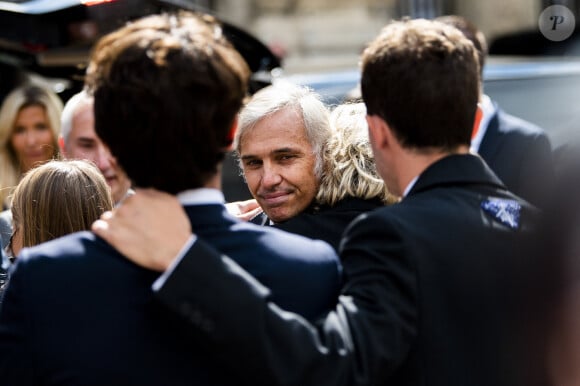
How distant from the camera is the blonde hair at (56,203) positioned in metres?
3.21

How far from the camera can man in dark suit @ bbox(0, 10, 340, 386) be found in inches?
82.4

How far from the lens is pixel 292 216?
3.54 metres

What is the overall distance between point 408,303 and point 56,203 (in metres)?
1.39

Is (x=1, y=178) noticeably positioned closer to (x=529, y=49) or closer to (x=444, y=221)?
(x=444, y=221)

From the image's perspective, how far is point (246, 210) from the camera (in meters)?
3.86

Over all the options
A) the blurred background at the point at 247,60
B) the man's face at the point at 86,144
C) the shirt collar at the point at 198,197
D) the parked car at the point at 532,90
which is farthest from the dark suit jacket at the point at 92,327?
the parked car at the point at 532,90

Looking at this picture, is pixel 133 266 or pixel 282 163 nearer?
pixel 133 266

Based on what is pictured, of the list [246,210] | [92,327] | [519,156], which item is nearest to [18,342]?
[92,327]

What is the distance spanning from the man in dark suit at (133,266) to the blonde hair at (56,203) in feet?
3.45

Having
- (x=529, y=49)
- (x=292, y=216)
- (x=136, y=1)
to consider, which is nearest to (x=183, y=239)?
(x=292, y=216)

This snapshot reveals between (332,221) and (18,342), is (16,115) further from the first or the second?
(18,342)

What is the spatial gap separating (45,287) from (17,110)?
12.7ft

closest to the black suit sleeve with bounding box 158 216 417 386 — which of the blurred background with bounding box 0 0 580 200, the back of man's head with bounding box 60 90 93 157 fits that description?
the blurred background with bounding box 0 0 580 200

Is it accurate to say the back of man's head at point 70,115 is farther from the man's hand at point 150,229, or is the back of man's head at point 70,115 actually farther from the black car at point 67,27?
the man's hand at point 150,229
